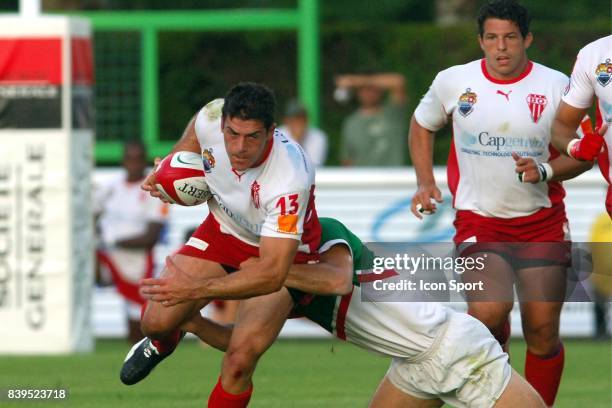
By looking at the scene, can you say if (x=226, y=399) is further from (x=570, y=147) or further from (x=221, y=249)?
(x=570, y=147)

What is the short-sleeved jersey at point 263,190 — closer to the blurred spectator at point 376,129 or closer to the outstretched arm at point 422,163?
the outstretched arm at point 422,163

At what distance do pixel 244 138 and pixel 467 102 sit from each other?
1.86 metres

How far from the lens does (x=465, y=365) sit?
24.2ft

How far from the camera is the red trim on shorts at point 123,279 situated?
1408 cm

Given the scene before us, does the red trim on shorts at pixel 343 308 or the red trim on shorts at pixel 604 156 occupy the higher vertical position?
the red trim on shorts at pixel 604 156

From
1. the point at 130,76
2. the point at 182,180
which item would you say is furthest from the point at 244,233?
the point at 130,76

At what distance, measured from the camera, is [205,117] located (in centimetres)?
786

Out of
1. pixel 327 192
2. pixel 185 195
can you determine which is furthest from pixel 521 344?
pixel 185 195

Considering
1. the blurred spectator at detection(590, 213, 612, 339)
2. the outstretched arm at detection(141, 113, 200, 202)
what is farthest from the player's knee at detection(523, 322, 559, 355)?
the blurred spectator at detection(590, 213, 612, 339)

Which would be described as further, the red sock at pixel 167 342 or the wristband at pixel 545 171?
the wristband at pixel 545 171

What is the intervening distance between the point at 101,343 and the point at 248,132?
7257 mm

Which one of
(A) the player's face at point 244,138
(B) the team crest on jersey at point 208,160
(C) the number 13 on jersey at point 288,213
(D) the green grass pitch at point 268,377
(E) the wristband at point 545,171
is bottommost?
(D) the green grass pitch at point 268,377

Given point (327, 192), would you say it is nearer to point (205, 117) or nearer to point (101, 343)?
point (101, 343)

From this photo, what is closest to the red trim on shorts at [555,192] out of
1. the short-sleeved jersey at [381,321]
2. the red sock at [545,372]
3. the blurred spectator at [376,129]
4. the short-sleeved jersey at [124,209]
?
the red sock at [545,372]
